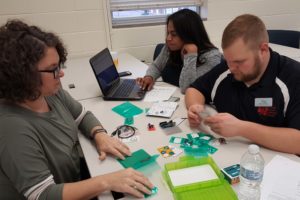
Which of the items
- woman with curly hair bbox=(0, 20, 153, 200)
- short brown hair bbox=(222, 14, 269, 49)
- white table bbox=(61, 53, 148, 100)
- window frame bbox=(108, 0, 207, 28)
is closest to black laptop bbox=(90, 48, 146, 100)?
white table bbox=(61, 53, 148, 100)

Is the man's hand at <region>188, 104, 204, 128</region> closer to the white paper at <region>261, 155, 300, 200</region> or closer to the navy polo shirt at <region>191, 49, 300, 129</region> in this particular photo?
the navy polo shirt at <region>191, 49, 300, 129</region>

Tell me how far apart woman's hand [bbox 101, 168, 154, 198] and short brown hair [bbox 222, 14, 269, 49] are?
734 mm

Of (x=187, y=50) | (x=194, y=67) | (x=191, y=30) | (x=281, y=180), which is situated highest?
(x=191, y=30)

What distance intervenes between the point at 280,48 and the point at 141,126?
7.07 ft

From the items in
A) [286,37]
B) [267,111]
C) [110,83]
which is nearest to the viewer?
[267,111]

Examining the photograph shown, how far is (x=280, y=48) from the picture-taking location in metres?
2.90

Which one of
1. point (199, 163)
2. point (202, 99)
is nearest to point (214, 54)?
point (202, 99)

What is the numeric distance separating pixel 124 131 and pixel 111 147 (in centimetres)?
21

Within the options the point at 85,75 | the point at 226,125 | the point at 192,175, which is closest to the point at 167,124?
the point at 226,125

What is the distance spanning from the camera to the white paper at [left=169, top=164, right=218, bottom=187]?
38.5 inches

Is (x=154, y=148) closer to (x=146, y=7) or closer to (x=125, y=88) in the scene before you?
(x=125, y=88)

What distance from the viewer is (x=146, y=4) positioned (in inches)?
124

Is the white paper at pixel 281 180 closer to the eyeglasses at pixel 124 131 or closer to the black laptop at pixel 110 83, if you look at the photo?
the eyeglasses at pixel 124 131

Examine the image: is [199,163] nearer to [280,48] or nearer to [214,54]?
[214,54]
